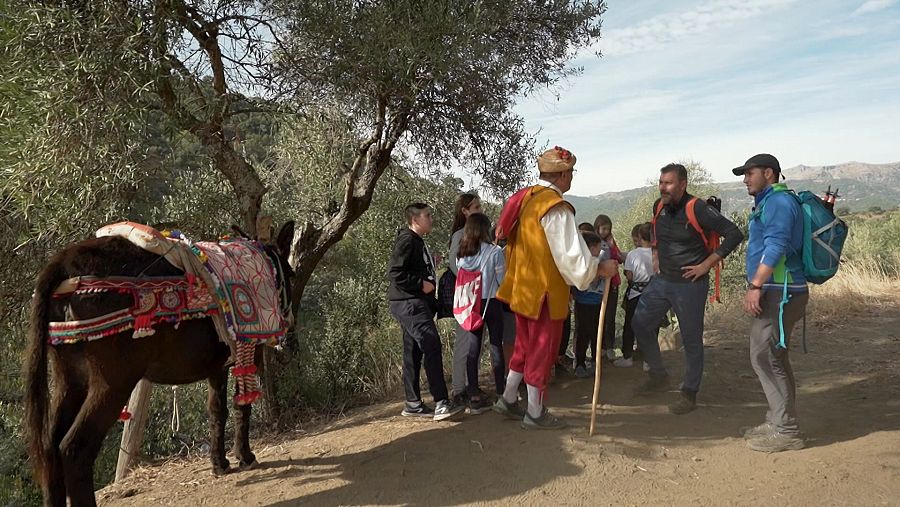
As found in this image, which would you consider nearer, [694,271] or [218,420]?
[218,420]

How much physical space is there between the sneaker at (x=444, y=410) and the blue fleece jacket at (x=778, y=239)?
2764mm

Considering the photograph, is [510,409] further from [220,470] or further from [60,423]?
[60,423]

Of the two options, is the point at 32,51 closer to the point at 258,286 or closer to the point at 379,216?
the point at 258,286

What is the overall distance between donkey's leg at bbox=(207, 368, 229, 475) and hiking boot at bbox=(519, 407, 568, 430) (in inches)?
99.5

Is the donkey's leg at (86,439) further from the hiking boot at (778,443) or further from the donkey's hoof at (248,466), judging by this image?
the hiking boot at (778,443)

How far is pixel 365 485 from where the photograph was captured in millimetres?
4289

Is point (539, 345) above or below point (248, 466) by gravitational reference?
above

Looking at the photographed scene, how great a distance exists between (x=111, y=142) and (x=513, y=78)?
460cm

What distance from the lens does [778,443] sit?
14.5 feet

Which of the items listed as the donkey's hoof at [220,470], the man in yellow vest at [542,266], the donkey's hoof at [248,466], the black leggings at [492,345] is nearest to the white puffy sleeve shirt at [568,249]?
the man in yellow vest at [542,266]

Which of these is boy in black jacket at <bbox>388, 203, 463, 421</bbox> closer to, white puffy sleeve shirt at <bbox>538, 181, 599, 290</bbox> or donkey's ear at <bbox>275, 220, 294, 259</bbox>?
donkey's ear at <bbox>275, 220, 294, 259</bbox>

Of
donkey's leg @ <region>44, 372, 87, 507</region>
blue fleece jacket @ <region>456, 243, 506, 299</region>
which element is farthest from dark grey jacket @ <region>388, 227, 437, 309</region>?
donkey's leg @ <region>44, 372, 87, 507</region>

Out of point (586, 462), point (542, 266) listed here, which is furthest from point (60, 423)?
point (586, 462)

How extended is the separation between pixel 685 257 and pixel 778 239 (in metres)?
0.99
